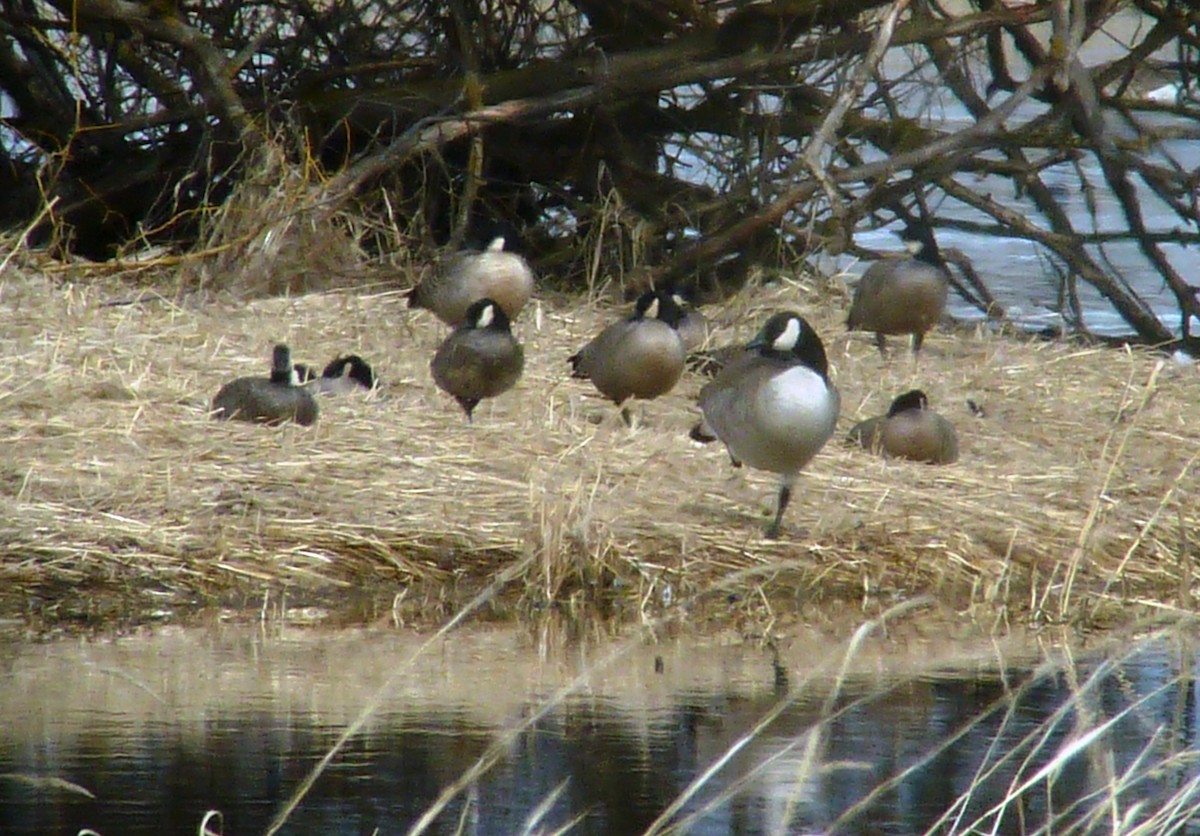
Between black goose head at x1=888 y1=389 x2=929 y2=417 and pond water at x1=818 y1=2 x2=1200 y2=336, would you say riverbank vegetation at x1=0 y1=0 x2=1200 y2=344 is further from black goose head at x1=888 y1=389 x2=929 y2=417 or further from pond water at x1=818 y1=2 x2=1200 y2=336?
black goose head at x1=888 y1=389 x2=929 y2=417

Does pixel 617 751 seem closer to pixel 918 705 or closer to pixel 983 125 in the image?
pixel 918 705

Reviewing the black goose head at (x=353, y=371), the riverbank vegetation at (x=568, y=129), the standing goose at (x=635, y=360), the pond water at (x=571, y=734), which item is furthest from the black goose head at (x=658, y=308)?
the pond water at (x=571, y=734)

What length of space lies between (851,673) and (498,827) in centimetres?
160

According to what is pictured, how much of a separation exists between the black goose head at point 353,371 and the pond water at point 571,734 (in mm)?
2747

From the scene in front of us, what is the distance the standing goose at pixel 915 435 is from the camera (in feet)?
24.4

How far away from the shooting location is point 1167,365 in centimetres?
972

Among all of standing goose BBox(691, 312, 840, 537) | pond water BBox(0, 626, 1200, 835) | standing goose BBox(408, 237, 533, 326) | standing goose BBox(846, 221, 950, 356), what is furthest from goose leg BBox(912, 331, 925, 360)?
pond water BBox(0, 626, 1200, 835)

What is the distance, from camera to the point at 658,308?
27.9 feet

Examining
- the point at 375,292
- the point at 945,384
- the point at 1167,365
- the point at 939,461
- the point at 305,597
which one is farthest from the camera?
Answer: the point at 375,292

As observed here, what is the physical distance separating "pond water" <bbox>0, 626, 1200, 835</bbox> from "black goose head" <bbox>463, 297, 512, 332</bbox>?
2568 millimetres

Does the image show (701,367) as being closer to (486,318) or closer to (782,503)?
(486,318)

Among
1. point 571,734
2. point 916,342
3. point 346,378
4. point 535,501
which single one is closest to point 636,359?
point 346,378

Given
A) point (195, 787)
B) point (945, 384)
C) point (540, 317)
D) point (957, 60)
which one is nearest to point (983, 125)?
point (957, 60)

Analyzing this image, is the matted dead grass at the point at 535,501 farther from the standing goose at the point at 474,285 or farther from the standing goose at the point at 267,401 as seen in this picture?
the standing goose at the point at 474,285
